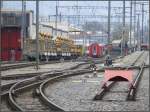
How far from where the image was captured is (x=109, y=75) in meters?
18.4

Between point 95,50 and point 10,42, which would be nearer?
point 10,42

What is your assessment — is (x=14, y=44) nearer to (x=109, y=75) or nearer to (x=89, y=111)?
→ (x=109, y=75)

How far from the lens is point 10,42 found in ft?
191

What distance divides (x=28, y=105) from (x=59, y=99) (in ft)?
6.87


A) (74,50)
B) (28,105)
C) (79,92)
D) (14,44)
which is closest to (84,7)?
(74,50)

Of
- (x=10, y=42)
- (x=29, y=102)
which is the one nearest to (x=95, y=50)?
(x=10, y=42)

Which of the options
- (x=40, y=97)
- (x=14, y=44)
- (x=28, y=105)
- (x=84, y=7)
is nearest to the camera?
(x=28, y=105)

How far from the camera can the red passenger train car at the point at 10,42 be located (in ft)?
190

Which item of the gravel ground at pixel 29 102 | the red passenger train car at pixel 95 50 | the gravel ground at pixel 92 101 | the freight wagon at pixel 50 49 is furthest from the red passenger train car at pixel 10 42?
the gravel ground at pixel 29 102

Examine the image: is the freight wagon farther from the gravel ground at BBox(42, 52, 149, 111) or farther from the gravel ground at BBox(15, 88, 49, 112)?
the gravel ground at BBox(15, 88, 49, 112)

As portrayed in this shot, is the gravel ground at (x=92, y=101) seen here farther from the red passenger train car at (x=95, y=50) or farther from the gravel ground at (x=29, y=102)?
the red passenger train car at (x=95, y=50)

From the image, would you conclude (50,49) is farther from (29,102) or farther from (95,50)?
(29,102)

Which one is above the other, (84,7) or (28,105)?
(84,7)

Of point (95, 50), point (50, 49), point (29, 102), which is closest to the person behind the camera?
point (29, 102)
